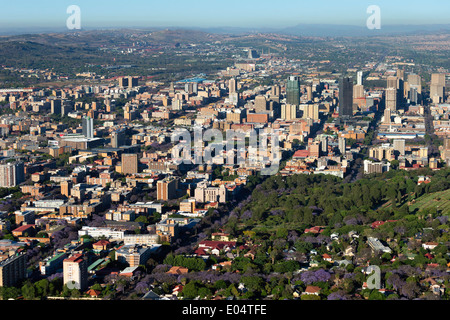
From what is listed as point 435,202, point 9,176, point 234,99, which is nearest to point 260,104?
point 234,99

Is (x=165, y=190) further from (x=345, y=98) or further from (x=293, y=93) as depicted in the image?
(x=293, y=93)

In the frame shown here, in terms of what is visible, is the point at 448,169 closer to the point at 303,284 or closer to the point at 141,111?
the point at 303,284

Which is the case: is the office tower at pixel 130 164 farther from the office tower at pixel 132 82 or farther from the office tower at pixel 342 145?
the office tower at pixel 132 82

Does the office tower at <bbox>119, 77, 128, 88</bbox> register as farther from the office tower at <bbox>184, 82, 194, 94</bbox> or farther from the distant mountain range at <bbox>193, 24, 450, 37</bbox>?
the distant mountain range at <bbox>193, 24, 450, 37</bbox>
